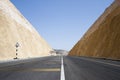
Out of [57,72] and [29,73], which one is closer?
[29,73]

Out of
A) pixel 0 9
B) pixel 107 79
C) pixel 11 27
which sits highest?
pixel 0 9

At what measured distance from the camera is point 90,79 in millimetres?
9320

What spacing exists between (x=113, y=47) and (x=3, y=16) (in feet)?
114

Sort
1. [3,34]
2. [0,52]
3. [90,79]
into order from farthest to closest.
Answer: [3,34], [0,52], [90,79]

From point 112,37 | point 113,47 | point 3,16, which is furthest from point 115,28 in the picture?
point 3,16

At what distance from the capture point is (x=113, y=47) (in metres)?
53.7

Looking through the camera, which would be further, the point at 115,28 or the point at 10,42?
the point at 10,42

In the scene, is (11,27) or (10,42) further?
(11,27)

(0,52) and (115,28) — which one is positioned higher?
(115,28)

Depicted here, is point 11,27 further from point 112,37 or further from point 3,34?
point 112,37

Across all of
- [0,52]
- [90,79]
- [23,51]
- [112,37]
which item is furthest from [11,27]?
[90,79]

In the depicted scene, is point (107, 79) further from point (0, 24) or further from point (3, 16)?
point (3, 16)

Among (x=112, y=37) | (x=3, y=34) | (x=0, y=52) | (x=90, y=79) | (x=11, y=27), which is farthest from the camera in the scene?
(x=11, y=27)

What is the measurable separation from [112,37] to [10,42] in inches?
A: 1069
